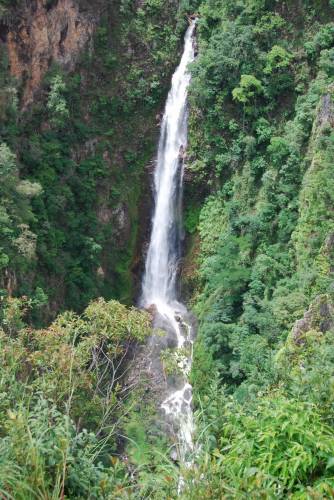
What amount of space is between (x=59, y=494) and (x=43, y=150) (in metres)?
15.9

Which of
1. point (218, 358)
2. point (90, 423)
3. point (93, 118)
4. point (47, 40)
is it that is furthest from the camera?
point (93, 118)

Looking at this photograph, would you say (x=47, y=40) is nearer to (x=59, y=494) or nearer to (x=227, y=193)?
(x=227, y=193)

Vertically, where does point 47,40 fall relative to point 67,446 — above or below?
above

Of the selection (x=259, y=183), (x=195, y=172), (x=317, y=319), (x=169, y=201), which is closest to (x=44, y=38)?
(x=195, y=172)

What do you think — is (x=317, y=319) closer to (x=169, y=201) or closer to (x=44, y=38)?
(x=169, y=201)

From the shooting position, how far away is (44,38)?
64.0 feet

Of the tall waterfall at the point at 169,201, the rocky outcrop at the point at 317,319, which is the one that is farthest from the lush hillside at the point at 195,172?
the tall waterfall at the point at 169,201

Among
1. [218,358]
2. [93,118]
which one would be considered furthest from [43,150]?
[218,358]

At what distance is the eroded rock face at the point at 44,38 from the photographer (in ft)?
61.3

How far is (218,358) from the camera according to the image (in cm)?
1695

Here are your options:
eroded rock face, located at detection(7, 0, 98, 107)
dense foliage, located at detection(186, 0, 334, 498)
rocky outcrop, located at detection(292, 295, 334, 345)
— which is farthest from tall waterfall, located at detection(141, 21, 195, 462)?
rocky outcrop, located at detection(292, 295, 334, 345)

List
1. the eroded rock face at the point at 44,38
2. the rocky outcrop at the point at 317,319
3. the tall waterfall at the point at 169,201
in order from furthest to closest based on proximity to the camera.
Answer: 1. the tall waterfall at the point at 169,201
2. the eroded rock face at the point at 44,38
3. the rocky outcrop at the point at 317,319

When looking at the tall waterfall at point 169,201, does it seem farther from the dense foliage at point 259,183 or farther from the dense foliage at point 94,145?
the dense foliage at point 259,183

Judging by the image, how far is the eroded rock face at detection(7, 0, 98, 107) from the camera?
1869 centimetres
